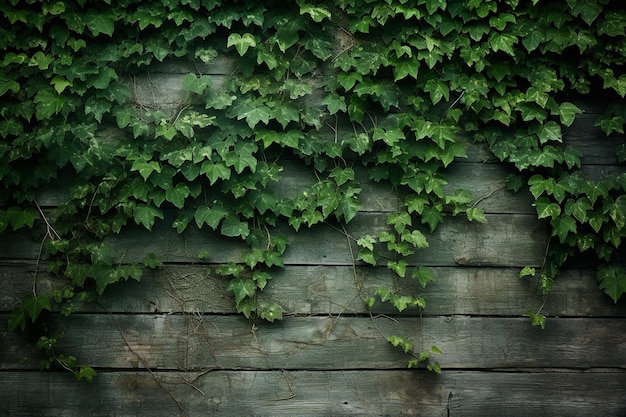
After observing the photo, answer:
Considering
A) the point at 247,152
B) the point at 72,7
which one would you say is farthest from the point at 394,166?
the point at 72,7

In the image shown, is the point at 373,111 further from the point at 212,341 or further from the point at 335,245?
the point at 212,341

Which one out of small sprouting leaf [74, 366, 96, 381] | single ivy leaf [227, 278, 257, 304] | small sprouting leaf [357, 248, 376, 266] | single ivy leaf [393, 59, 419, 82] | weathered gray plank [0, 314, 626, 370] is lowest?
small sprouting leaf [74, 366, 96, 381]

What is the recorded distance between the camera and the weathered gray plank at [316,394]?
9.08ft

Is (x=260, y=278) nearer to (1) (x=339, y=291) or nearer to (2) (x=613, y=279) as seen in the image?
(1) (x=339, y=291)

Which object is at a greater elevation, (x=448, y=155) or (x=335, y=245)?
(x=448, y=155)

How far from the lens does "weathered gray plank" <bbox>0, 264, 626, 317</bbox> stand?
2793 mm

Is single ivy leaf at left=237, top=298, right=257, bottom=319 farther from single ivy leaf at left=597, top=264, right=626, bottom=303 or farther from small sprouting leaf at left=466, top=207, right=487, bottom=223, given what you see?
single ivy leaf at left=597, top=264, right=626, bottom=303

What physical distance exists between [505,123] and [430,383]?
4.18 ft

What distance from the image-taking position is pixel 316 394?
2.82 meters

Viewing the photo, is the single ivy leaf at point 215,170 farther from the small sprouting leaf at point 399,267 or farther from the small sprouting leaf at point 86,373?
the small sprouting leaf at point 86,373

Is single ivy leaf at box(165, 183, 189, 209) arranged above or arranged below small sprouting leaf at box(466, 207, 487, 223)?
above

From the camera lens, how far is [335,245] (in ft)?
9.33

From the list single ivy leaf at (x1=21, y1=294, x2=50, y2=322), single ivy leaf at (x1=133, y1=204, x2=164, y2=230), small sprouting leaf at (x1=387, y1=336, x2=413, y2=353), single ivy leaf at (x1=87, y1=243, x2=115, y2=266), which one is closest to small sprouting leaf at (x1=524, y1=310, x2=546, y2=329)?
small sprouting leaf at (x1=387, y1=336, x2=413, y2=353)

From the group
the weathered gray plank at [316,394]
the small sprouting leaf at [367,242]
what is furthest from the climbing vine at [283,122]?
the weathered gray plank at [316,394]
